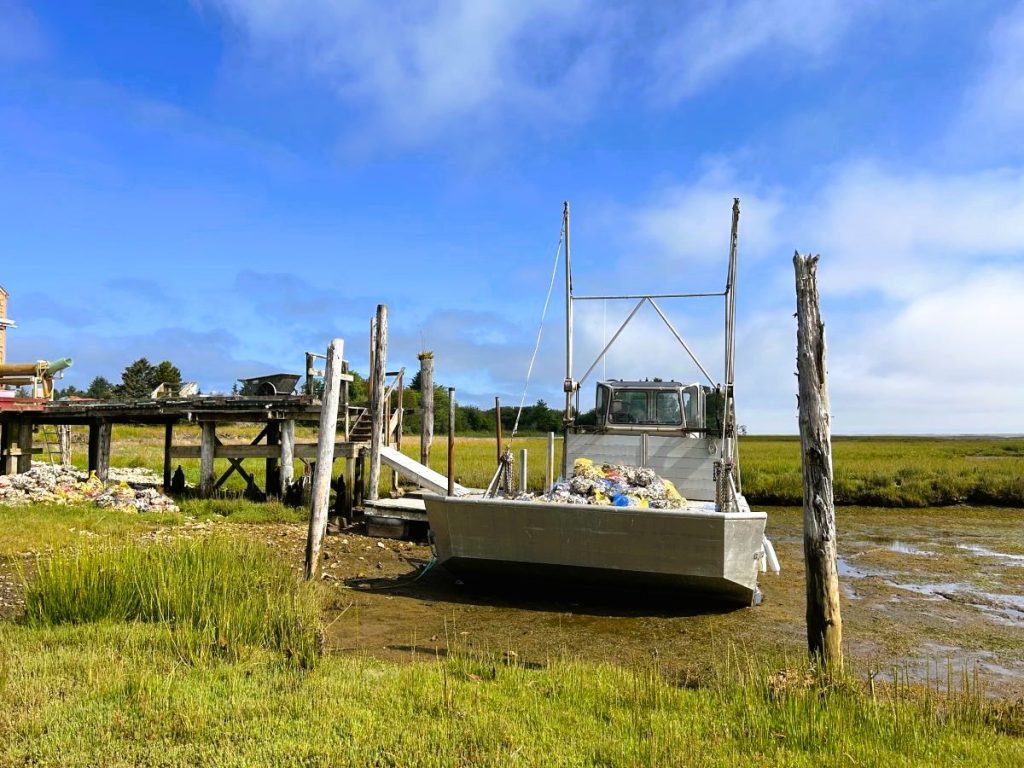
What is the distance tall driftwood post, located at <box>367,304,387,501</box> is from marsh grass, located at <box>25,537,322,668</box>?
7.65 m

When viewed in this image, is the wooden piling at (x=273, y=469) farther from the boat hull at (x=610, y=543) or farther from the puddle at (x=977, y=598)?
the puddle at (x=977, y=598)

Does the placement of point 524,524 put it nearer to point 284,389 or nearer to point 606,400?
point 606,400

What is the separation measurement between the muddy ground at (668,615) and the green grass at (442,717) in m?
0.95

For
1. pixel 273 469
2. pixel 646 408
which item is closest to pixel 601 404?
pixel 646 408

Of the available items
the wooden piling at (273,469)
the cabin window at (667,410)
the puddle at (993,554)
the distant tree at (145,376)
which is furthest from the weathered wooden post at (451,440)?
the distant tree at (145,376)

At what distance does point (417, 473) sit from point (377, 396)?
1808 millimetres

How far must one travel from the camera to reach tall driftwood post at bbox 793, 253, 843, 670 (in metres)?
6.77

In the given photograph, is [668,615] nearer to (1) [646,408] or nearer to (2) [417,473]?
(1) [646,408]

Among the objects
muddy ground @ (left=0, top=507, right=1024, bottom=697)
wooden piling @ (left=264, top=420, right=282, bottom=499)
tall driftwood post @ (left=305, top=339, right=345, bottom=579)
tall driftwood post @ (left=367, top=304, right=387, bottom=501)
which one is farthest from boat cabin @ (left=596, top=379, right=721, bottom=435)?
wooden piling @ (left=264, top=420, right=282, bottom=499)

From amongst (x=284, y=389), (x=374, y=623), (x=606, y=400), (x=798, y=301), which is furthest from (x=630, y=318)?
(x=284, y=389)

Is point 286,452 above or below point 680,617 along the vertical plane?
above

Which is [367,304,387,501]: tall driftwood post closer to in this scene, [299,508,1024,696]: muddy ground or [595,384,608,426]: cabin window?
[299,508,1024,696]: muddy ground

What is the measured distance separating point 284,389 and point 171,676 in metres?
13.8

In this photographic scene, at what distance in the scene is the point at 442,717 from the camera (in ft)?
16.6
